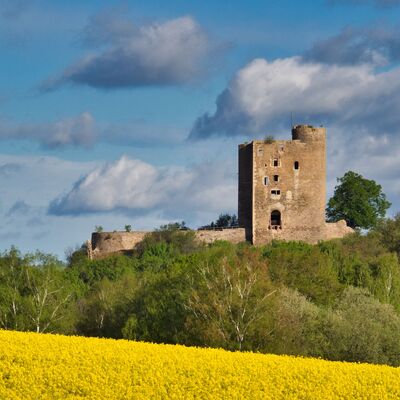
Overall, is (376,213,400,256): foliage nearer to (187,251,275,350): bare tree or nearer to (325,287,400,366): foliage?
(187,251,275,350): bare tree

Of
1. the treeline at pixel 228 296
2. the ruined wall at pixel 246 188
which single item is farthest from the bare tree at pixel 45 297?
the ruined wall at pixel 246 188

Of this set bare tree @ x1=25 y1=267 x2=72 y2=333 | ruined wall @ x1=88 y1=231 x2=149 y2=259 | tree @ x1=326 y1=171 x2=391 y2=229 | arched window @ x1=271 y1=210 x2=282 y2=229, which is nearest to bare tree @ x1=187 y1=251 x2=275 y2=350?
bare tree @ x1=25 y1=267 x2=72 y2=333

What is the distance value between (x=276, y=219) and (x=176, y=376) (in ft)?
172

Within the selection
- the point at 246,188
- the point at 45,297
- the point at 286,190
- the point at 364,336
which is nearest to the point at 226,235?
the point at 246,188

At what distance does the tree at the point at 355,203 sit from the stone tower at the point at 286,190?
39.7ft

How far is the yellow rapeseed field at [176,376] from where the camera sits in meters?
22.9

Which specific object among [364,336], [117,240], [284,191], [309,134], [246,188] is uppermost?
[309,134]

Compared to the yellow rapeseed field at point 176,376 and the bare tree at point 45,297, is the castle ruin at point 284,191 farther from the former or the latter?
the yellow rapeseed field at point 176,376

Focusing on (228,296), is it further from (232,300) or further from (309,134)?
(309,134)

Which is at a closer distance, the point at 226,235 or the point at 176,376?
the point at 176,376

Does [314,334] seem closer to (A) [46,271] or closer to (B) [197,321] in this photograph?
(B) [197,321]

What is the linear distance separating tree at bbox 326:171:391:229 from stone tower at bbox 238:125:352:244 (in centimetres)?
1211

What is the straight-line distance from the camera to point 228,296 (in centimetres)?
4400

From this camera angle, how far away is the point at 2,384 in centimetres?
Answer: 2406
